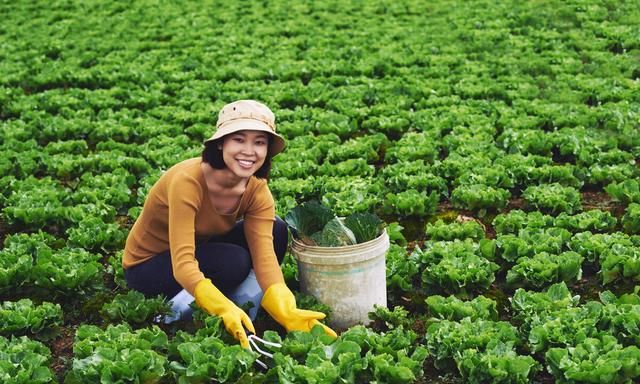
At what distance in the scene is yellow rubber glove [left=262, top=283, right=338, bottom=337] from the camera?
17.6 feet

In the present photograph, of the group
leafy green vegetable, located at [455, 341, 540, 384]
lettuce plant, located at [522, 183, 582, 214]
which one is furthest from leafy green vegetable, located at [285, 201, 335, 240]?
lettuce plant, located at [522, 183, 582, 214]

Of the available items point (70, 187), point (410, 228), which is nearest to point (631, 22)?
point (410, 228)

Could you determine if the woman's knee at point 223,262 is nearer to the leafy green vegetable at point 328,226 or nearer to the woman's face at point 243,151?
the leafy green vegetable at point 328,226

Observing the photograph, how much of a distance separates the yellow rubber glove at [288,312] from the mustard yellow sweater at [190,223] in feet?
0.31

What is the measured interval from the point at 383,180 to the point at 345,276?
337 cm

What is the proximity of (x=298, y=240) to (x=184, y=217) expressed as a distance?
2.97 ft

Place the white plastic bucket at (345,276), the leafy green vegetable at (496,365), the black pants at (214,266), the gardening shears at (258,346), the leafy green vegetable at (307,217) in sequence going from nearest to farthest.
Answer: the leafy green vegetable at (496,365) → the gardening shears at (258,346) → the white plastic bucket at (345,276) → the black pants at (214,266) → the leafy green vegetable at (307,217)

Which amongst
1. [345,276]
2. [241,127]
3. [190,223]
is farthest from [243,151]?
[345,276]

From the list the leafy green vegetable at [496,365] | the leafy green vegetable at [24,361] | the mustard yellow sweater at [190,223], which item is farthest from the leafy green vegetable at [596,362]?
the leafy green vegetable at [24,361]

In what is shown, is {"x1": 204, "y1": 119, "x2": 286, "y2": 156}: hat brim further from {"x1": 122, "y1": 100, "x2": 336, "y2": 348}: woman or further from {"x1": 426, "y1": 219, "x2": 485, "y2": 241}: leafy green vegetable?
{"x1": 426, "y1": 219, "x2": 485, "y2": 241}: leafy green vegetable

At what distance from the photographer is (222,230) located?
19.3 feet

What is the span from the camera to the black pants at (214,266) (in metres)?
5.76

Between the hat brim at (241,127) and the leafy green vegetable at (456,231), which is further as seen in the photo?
the leafy green vegetable at (456,231)

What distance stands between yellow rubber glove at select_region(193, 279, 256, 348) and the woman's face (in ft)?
2.52
